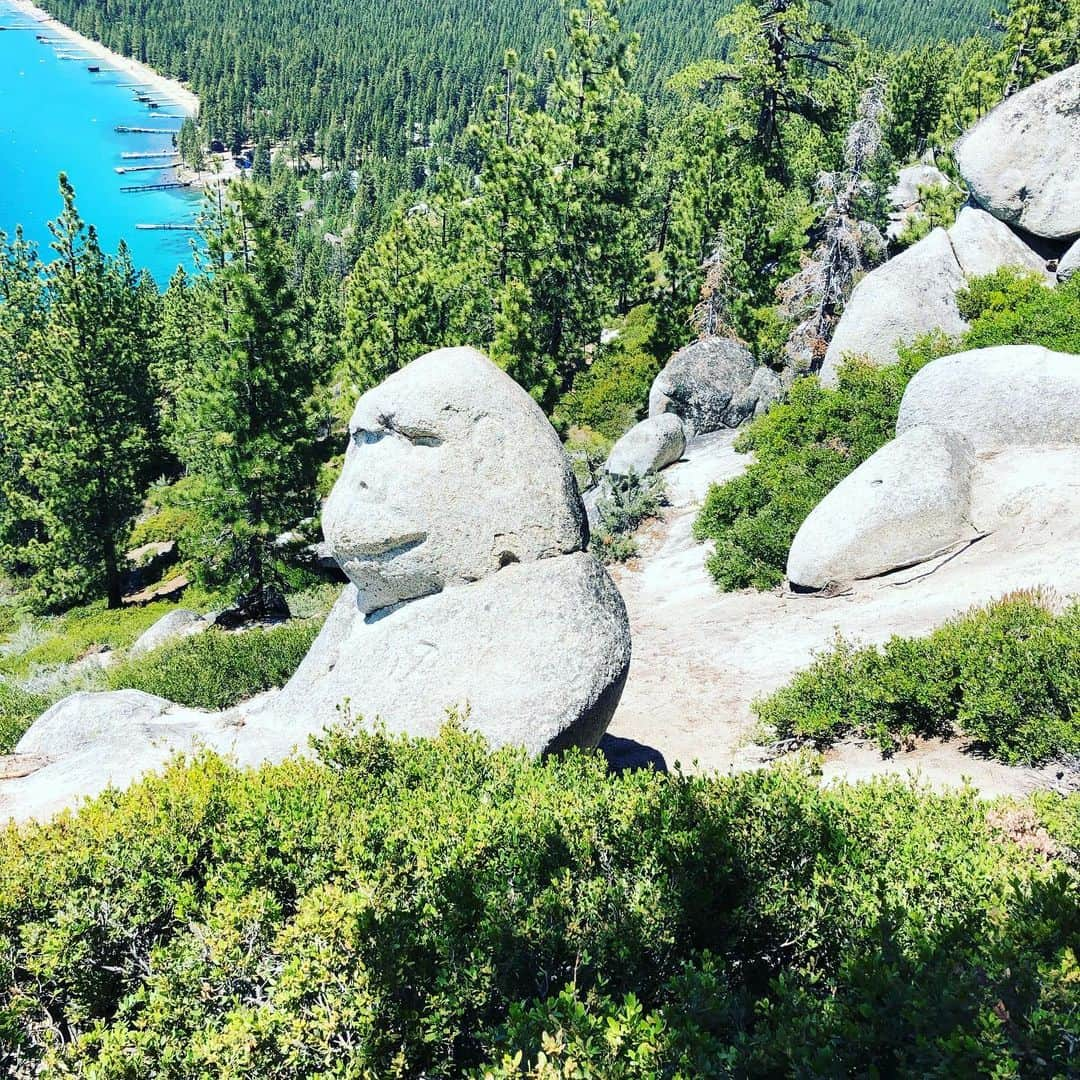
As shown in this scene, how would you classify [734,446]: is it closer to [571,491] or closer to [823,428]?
[823,428]

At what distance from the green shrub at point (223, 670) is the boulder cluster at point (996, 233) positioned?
14.7m

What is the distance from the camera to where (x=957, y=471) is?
543 inches

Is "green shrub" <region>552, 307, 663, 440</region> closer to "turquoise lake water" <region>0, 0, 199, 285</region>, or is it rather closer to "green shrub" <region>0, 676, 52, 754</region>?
"green shrub" <region>0, 676, 52, 754</region>

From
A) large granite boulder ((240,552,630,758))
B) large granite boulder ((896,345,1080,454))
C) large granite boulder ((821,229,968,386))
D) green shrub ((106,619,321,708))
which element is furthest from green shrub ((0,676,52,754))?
large granite boulder ((821,229,968,386))

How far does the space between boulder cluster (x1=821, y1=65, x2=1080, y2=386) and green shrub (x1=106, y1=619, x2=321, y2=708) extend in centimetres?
1473

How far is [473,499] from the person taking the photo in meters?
8.52

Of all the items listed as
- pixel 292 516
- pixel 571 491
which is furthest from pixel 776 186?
pixel 571 491

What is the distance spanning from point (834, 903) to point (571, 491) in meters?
4.89

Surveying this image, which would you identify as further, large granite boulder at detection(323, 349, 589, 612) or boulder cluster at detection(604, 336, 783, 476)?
boulder cluster at detection(604, 336, 783, 476)

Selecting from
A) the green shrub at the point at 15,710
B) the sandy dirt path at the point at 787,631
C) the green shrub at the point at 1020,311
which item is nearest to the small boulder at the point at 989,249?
the green shrub at the point at 1020,311

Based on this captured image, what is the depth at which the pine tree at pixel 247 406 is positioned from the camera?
21250 millimetres

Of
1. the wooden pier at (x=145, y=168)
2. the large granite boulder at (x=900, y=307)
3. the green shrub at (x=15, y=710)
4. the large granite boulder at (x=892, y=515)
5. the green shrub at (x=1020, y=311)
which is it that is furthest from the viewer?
the wooden pier at (x=145, y=168)

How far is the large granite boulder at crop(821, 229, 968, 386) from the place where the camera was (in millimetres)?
21031

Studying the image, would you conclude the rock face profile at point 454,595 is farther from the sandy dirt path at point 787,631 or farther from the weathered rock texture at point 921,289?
the weathered rock texture at point 921,289
